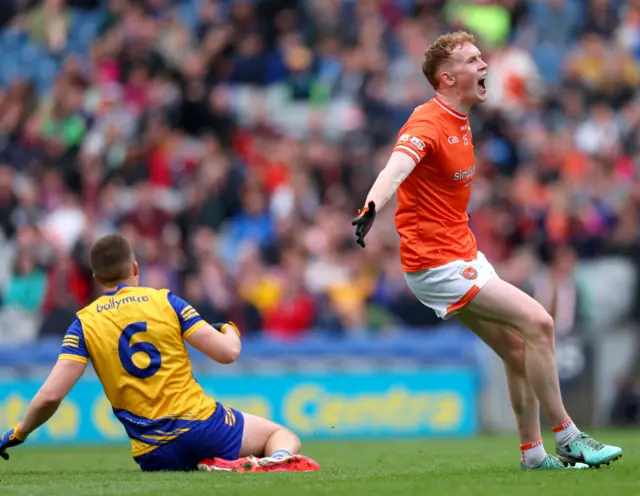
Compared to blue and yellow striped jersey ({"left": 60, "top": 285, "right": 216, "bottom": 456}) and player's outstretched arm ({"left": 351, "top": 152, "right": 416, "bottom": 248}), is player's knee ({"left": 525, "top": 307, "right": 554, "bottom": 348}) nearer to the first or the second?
player's outstretched arm ({"left": 351, "top": 152, "right": 416, "bottom": 248})

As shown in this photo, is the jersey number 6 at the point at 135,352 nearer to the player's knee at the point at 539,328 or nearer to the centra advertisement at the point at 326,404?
the player's knee at the point at 539,328

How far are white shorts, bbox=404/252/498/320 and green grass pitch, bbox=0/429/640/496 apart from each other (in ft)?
3.12

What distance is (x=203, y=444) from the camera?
25.0 ft

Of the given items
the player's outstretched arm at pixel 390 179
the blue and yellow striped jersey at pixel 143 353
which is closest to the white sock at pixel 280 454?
the blue and yellow striped jersey at pixel 143 353

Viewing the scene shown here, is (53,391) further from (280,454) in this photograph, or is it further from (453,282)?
(453,282)

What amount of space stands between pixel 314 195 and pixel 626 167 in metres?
4.13

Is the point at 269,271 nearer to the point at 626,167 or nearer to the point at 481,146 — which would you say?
the point at 481,146

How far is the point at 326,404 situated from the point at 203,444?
6279 millimetres

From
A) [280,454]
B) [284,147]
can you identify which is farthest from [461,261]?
[284,147]

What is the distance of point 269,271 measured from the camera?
15383 mm

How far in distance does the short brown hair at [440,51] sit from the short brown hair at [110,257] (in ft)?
6.66

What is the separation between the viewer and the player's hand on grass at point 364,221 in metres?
6.58

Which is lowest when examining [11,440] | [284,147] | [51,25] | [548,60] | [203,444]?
[203,444]

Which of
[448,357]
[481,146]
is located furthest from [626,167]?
[448,357]
